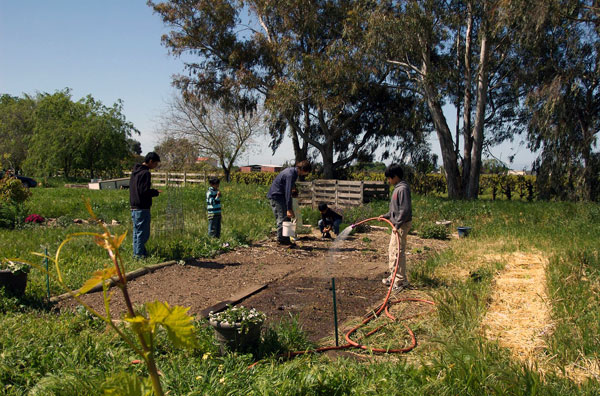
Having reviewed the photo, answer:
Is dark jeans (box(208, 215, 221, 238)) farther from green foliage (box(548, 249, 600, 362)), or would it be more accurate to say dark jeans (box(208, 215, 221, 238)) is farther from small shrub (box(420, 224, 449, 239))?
green foliage (box(548, 249, 600, 362))

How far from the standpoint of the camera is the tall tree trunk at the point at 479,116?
17.1 meters

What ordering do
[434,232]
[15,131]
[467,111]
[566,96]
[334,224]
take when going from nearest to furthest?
1. [334,224]
2. [434,232]
3. [566,96]
4. [467,111]
5. [15,131]

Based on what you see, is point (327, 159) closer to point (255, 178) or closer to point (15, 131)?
point (255, 178)

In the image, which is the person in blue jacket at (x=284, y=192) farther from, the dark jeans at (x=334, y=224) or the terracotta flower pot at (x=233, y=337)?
the terracotta flower pot at (x=233, y=337)

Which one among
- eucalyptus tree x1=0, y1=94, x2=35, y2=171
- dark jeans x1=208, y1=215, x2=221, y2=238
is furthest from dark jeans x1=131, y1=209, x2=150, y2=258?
eucalyptus tree x1=0, y1=94, x2=35, y2=171

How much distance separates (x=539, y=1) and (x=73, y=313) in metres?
15.5

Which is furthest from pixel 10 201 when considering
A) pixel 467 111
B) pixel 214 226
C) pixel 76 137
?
pixel 76 137

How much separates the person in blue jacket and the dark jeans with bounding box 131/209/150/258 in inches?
101

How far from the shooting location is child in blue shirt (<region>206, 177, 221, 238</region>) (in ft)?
29.6

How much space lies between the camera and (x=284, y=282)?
22.0 feet

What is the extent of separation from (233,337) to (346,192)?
534 inches

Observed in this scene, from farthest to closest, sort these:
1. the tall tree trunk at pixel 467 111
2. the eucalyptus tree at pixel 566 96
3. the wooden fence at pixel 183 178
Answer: the wooden fence at pixel 183 178, the tall tree trunk at pixel 467 111, the eucalyptus tree at pixel 566 96

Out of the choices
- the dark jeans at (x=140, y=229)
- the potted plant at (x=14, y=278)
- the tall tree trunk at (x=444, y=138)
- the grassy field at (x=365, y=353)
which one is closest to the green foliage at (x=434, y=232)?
the grassy field at (x=365, y=353)

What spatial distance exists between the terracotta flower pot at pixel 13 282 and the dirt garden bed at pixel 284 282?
52 centimetres
